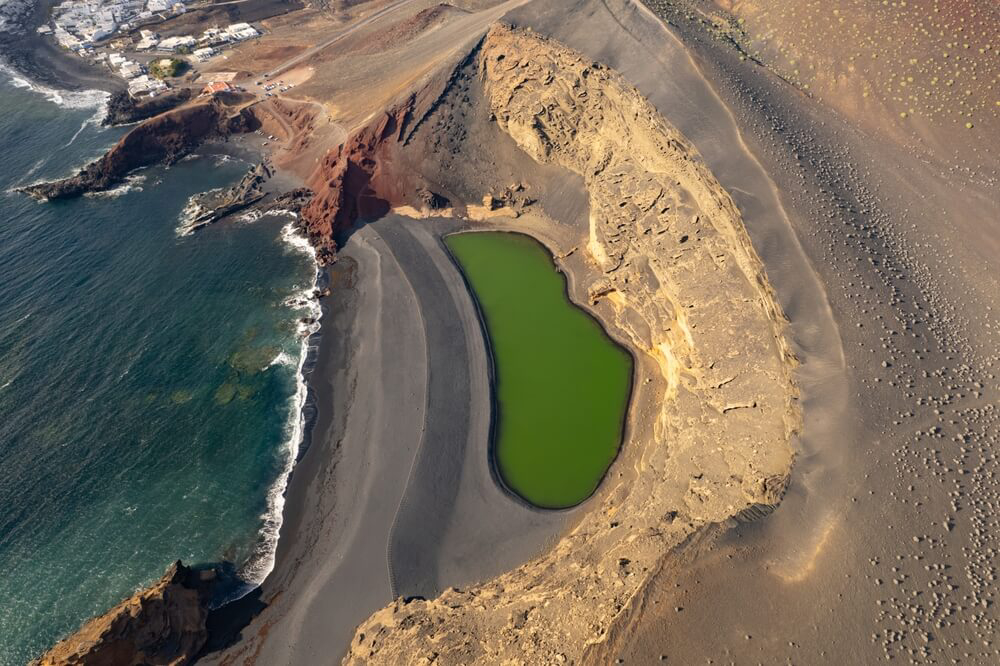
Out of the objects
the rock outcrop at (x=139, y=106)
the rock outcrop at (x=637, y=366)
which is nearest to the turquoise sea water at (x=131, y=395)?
the rock outcrop at (x=139, y=106)

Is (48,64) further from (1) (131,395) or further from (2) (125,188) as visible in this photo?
(1) (131,395)

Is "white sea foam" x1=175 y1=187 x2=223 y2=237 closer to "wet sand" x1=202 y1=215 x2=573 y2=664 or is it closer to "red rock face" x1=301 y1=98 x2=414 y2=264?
"red rock face" x1=301 y1=98 x2=414 y2=264

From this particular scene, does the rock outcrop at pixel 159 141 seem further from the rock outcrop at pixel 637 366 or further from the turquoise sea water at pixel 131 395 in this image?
the rock outcrop at pixel 637 366

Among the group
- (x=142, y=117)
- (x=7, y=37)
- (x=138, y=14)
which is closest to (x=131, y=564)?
(x=142, y=117)

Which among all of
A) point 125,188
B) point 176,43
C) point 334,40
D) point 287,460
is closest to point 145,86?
point 176,43


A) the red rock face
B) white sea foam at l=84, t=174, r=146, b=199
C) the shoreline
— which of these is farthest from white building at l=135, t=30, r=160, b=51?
the red rock face

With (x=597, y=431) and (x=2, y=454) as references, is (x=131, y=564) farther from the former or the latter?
(x=597, y=431)

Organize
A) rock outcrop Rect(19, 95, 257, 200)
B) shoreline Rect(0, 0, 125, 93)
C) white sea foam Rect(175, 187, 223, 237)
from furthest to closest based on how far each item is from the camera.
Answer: shoreline Rect(0, 0, 125, 93), rock outcrop Rect(19, 95, 257, 200), white sea foam Rect(175, 187, 223, 237)
